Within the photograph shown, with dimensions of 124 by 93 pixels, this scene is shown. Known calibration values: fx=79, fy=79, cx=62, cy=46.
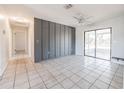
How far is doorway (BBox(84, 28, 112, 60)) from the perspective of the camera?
496 centimetres

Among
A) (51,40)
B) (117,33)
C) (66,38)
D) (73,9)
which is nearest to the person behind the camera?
(73,9)

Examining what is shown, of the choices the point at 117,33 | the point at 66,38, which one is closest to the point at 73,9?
the point at 117,33

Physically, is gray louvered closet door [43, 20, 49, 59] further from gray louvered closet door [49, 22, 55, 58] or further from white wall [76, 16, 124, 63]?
white wall [76, 16, 124, 63]

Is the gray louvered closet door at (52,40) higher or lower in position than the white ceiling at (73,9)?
lower

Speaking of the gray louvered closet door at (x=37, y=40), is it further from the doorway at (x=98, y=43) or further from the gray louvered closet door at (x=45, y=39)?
the doorway at (x=98, y=43)

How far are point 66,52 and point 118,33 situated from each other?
3.63 metres

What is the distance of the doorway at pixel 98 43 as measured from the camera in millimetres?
4965

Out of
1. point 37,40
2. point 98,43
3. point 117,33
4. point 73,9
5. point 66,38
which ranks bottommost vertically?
point 98,43

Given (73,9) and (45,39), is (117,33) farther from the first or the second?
(45,39)

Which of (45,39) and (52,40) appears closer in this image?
(45,39)

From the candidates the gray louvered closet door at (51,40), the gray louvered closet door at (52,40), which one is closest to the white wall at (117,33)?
the gray louvered closet door at (51,40)

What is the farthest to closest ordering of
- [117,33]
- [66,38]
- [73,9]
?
[66,38] < [117,33] < [73,9]

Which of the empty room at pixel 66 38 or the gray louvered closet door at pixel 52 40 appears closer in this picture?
the empty room at pixel 66 38

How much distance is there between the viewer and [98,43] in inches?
217
